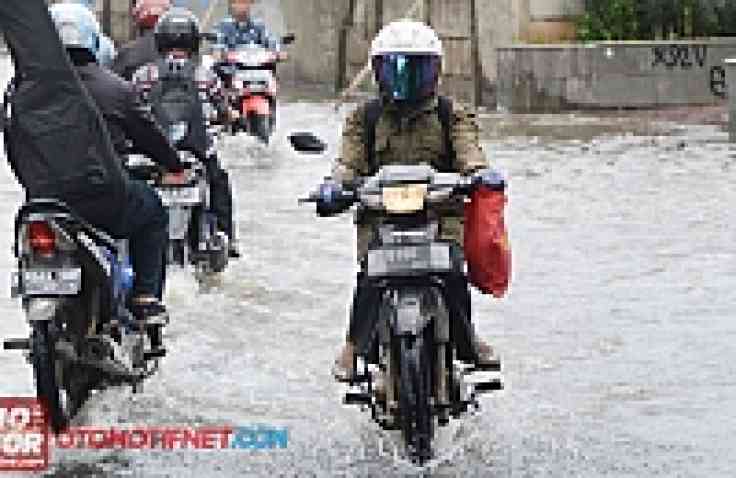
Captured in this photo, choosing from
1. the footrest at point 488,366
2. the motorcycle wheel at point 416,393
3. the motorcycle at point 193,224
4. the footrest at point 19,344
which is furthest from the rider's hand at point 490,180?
the motorcycle at point 193,224

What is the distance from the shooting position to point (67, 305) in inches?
312

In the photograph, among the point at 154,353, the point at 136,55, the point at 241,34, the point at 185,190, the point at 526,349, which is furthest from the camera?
the point at 241,34

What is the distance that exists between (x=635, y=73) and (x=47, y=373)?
745 inches

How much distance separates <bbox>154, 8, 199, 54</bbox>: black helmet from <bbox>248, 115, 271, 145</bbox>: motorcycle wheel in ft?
26.7

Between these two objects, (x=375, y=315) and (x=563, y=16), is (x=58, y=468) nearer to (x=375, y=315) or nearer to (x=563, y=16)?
(x=375, y=315)

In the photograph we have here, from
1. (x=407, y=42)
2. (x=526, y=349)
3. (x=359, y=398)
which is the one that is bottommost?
(x=526, y=349)

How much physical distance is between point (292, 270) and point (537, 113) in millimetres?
13009

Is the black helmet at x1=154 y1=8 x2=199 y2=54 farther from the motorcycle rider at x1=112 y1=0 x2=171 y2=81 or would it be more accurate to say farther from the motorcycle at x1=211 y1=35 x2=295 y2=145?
the motorcycle at x1=211 y1=35 x2=295 y2=145

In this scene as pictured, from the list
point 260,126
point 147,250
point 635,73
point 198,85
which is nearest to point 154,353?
point 147,250

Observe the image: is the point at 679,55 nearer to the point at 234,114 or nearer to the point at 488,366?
the point at 234,114

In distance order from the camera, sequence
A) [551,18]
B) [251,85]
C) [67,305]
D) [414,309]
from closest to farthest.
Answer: [414,309] < [67,305] < [251,85] < [551,18]

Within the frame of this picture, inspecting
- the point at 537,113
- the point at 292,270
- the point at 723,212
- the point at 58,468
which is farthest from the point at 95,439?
the point at 537,113

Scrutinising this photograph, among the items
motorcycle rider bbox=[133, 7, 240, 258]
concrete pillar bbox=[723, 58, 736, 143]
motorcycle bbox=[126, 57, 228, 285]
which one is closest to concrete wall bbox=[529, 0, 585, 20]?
concrete pillar bbox=[723, 58, 736, 143]

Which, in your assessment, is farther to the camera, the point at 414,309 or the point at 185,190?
the point at 185,190
